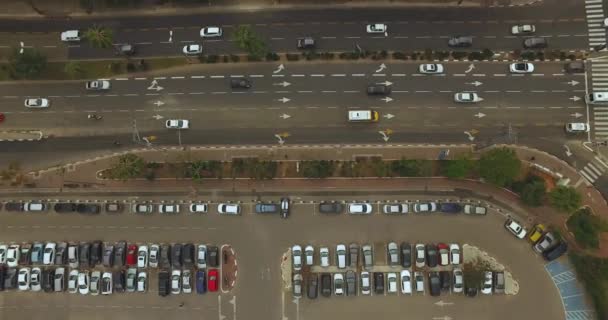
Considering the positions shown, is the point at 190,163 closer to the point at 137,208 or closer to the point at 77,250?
the point at 137,208

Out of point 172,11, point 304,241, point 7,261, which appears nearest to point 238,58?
point 172,11

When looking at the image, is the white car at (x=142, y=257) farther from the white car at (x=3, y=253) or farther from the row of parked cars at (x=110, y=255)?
the white car at (x=3, y=253)

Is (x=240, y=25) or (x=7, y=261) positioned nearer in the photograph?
(x=7, y=261)

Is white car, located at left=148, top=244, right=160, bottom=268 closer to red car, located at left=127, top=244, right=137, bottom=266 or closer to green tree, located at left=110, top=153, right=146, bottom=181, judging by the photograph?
red car, located at left=127, top=244, right=137, bottom=266

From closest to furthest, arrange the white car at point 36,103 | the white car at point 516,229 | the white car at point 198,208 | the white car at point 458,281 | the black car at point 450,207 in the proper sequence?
the white car at point 458,281 → the white car at point 516,229 → the black car at point 450,207 → the white car at point 198,208 → the white car at point 36,103

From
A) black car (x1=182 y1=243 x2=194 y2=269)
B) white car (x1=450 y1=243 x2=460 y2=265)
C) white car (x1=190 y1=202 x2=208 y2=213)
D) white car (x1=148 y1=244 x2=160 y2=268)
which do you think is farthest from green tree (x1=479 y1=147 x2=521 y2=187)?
white car (x1=148 y1=244 x2=160 y2=268)

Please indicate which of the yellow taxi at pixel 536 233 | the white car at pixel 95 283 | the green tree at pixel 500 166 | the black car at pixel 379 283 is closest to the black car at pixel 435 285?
the black car at pixel 379 283
